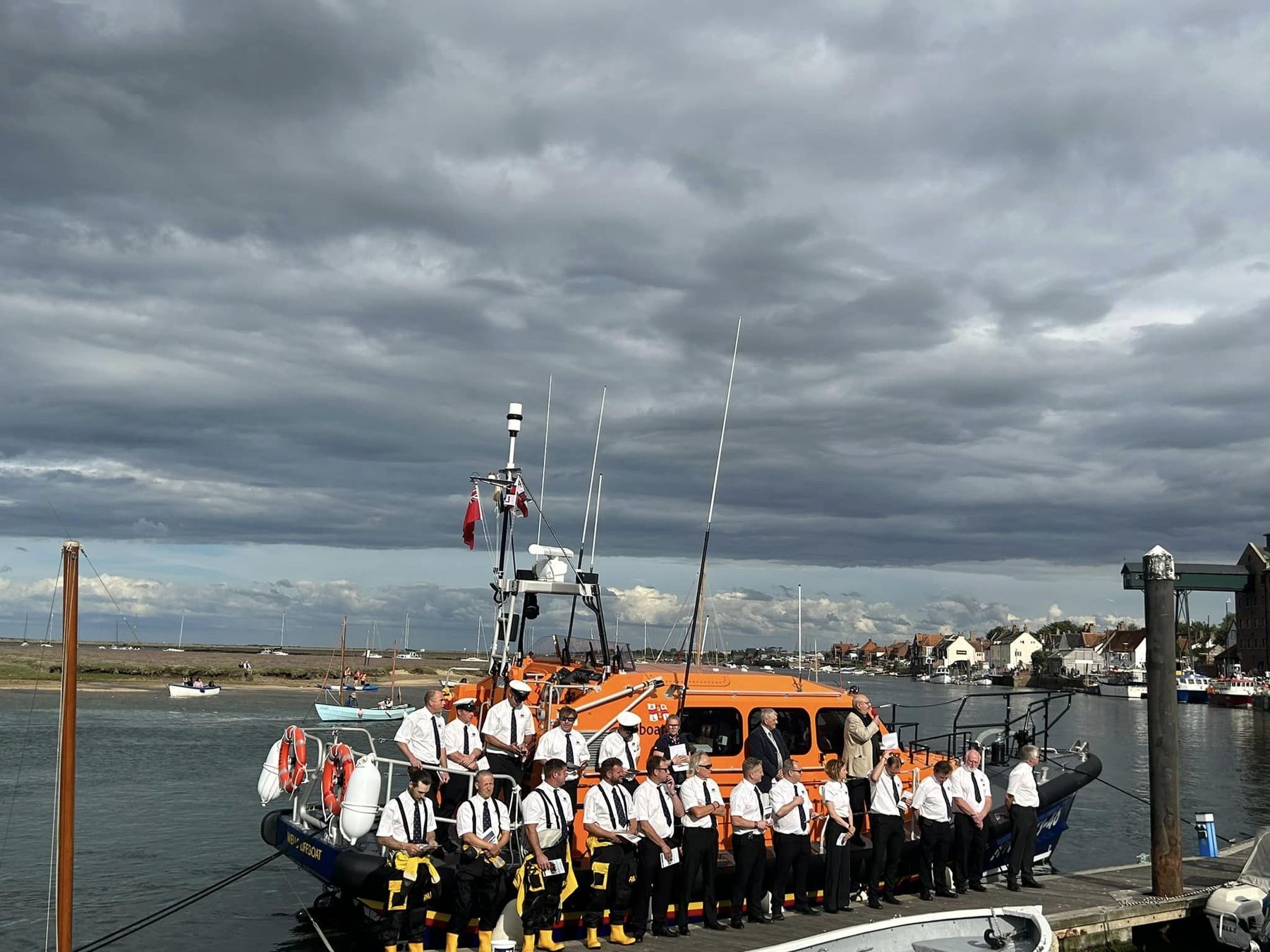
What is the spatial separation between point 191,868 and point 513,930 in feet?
36.0

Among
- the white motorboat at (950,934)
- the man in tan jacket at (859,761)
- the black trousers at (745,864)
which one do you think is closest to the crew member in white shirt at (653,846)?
the black trousers at (745,864)

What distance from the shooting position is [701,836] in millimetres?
9359

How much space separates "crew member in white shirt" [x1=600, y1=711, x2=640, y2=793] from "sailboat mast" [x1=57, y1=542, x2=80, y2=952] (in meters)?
4.32

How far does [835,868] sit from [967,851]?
5.82 feet

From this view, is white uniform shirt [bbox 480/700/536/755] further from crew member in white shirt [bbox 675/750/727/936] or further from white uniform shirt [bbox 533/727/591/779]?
crew member in white shirt [bbox 675/750/727/936]

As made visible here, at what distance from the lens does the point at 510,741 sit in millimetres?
9945

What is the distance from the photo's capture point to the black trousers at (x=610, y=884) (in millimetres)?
8945

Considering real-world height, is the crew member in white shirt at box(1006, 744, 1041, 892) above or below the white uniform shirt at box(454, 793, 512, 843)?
below

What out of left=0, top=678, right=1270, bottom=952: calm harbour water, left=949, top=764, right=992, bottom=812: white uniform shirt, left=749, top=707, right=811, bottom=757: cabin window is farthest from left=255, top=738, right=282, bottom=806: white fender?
left=949, top=764, right=992, bottom=812: white uniform shirt

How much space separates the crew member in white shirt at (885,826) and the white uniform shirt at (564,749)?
299 centimetres

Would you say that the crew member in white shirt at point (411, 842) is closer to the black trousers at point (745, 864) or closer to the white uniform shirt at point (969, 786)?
the black trousers at point (745, 864)

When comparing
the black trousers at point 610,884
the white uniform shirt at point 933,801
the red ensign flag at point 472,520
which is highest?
the red ensign flag at point 472,520

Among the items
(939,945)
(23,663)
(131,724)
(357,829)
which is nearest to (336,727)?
(357,829)

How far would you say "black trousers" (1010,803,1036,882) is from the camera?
1103cm
